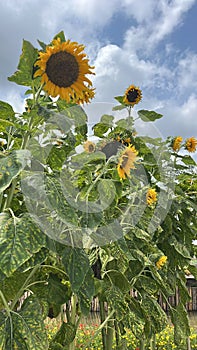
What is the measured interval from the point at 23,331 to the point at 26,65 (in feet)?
2.01

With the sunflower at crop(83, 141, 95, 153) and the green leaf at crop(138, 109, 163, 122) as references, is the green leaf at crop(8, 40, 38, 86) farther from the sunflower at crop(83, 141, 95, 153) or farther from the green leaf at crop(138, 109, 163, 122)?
the green leaf at crop(138, 109, 163, 122)

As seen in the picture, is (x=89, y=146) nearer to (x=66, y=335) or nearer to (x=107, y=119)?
(x=107, y=119)

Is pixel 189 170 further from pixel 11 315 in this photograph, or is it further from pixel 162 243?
pixel 11 315

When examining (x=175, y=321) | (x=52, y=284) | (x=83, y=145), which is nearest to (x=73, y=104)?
(x=83, y=145)

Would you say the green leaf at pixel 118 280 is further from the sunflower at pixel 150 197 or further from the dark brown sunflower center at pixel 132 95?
the dark brown sunflower center at pixel 132 95

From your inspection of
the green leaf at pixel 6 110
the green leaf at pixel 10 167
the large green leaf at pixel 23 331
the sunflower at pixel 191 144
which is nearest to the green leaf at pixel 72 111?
the green leaf at pixel 6 110

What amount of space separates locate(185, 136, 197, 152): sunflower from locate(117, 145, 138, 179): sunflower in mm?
867

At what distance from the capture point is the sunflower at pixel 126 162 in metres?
1.38

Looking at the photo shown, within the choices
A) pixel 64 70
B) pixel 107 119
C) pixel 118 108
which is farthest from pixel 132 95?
pixel 64 70

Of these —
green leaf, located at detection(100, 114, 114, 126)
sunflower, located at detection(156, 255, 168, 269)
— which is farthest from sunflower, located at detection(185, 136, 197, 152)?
sunflower, located at detection(156, 255, 168, 269)

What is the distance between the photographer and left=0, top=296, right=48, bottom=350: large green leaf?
3.41 ft

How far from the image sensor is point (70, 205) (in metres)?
1.09

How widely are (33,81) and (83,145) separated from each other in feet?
1.58

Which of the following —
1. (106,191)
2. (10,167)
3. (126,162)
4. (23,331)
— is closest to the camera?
(10,167)
